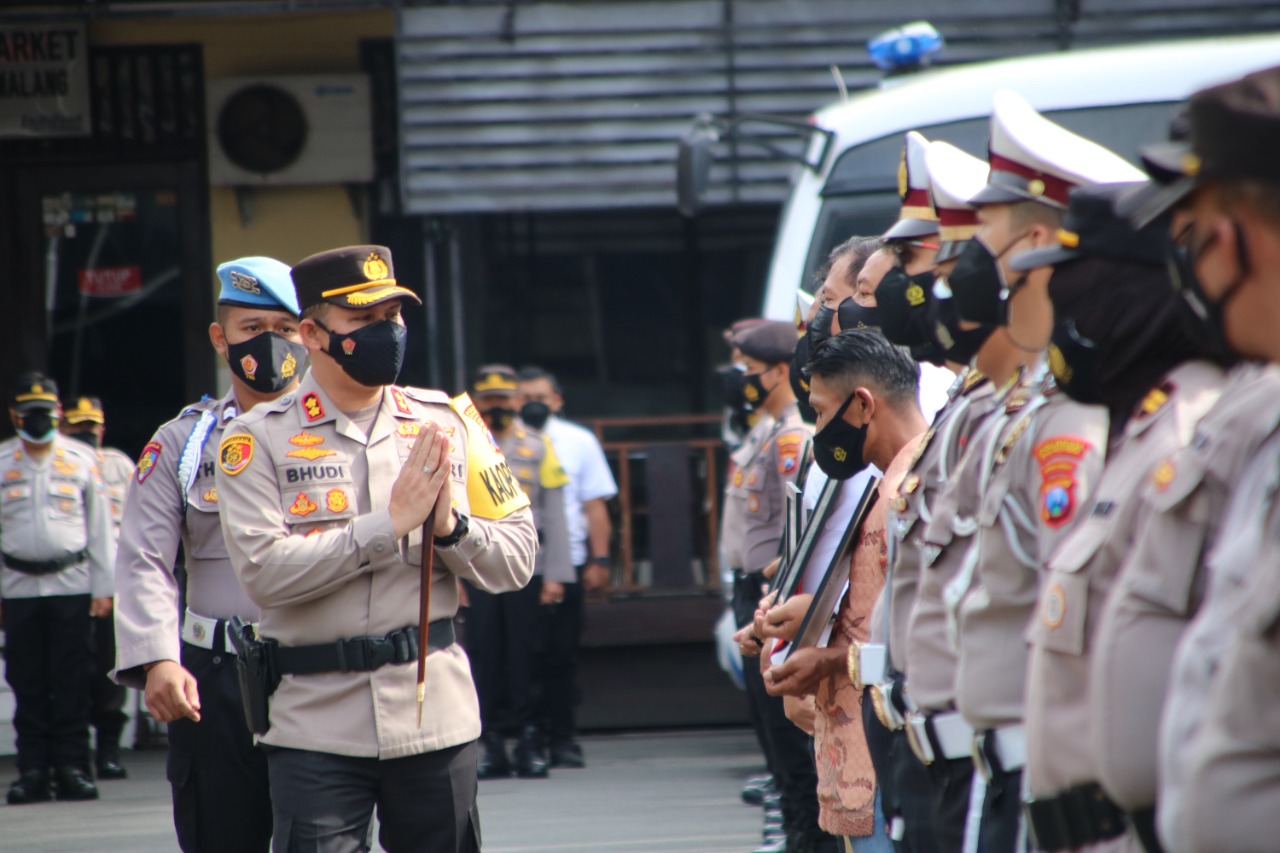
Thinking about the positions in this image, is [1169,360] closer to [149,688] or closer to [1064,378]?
[1064,378]

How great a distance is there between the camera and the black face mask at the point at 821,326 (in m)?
4.83

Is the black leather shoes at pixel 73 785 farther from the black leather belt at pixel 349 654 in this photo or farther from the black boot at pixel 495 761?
the black leather belt at pixel 349 654

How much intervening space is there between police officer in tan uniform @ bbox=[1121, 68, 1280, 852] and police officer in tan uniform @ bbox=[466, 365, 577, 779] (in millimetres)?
7012

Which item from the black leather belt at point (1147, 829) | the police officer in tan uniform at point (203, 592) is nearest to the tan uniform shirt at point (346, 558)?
the police officer in tan uniform at point (203, 592)

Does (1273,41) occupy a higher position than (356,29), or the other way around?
(356,29)

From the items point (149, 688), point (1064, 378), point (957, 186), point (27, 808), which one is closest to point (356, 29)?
point (27, 808)

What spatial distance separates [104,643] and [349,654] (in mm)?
6236

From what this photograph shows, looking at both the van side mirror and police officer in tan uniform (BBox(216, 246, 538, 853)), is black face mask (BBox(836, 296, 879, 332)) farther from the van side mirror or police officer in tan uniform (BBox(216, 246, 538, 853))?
the van side mirror

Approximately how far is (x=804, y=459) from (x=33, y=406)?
5160 millimetres

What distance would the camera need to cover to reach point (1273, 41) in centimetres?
757

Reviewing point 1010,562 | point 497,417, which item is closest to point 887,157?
point 497,417

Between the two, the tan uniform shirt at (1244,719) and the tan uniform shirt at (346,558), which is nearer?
the tan uniform shirt at (1244,719)

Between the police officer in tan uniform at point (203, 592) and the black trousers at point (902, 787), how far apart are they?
64.8 inches

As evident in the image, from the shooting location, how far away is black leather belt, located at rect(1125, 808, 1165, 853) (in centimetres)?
210
